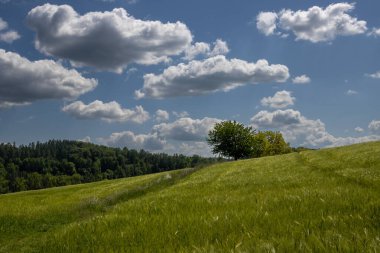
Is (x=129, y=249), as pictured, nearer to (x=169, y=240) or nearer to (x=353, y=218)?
(x=169, y=240)

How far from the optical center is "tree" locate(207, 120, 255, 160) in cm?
10162

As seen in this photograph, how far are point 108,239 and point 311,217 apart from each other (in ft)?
11.8

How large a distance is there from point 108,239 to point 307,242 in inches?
152

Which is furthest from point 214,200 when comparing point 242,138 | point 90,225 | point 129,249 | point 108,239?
point 242,138

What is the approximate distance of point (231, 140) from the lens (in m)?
102

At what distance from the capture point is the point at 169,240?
241 inches

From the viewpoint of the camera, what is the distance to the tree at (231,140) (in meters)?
102

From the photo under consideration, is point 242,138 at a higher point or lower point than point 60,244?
higher

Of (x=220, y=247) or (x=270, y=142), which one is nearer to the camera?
(x=220, y=247)

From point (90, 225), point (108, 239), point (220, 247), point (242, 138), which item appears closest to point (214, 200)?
point (90, 225)

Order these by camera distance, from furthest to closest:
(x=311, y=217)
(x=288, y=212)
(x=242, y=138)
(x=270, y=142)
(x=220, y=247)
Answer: (x=270, y=142) → (x=242, y=138) → (x=288, y=212) → (x=311, y=217) → (x=220, y=247)

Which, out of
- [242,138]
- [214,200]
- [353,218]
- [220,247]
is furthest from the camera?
[242,138]

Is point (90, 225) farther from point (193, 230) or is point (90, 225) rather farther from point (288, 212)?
point (288, 212)

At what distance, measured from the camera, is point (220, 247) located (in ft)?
15.7
